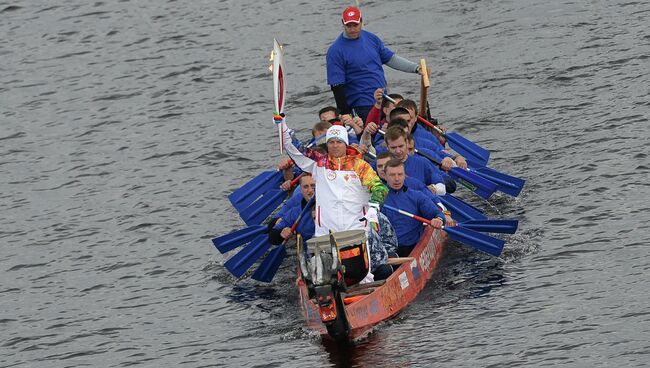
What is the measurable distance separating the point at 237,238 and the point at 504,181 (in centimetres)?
486

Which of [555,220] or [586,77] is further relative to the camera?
[586,77]

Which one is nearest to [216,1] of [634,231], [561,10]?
[561,10]

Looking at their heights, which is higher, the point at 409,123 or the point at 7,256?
the point at 409,123

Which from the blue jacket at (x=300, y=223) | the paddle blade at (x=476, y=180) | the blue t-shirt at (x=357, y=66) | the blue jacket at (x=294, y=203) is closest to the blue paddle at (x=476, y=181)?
the paddle blade at (x=476, y=180)

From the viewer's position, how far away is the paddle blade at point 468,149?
82.3ft

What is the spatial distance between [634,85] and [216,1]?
16.1 metres

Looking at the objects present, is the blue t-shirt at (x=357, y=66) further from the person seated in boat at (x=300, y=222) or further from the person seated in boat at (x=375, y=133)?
the person seated in boat at (x=300, y=222)

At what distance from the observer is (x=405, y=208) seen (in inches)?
799

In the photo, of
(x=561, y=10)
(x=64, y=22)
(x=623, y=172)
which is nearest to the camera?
(x=623, y=172)

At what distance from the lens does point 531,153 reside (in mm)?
26750

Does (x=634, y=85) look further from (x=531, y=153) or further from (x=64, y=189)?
(x=64, y=189)

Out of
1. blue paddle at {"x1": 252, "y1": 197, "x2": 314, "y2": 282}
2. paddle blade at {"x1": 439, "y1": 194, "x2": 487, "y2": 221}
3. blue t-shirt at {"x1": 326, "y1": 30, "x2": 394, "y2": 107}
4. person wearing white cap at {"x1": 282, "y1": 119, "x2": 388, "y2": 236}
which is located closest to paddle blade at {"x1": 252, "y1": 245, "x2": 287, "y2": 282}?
blue paddle at {"x1": 252, "y1": 197, "x2": 314, "y2": 282}

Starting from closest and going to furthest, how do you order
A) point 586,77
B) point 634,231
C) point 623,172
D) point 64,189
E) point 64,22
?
point 634,231, point 623,172, point 64,189, point 586,77, point 64,22

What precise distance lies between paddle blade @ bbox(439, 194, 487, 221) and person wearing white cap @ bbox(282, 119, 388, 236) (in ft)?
11.8
